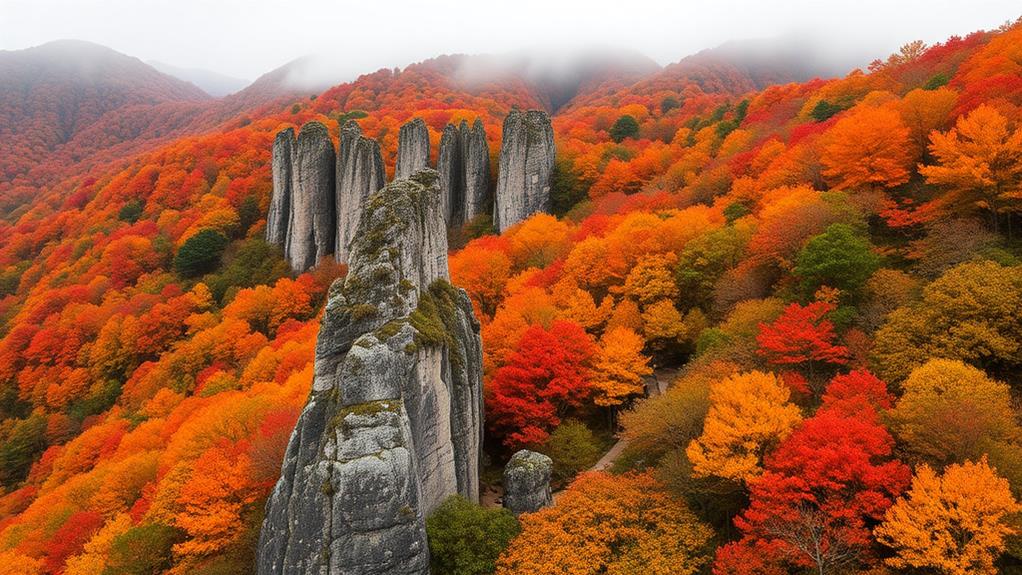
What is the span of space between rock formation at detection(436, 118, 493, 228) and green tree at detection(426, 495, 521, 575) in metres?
43.2

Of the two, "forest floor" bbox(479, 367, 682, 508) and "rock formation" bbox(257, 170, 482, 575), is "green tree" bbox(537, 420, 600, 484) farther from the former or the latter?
"rock formation" bbox(257, 170, 482, 575)

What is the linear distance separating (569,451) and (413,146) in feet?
150

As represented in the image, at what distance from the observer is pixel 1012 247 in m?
22.5

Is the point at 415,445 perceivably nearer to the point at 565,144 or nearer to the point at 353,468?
the point at 353,468

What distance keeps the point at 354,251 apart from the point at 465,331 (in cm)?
575

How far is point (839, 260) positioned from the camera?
22.2 metres

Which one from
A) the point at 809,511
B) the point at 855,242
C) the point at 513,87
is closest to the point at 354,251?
the point at 809,511

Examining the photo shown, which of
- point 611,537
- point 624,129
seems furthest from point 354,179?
point 611,537

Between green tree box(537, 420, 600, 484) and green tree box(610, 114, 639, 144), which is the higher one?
green tree box(610, 114, 639, 144)

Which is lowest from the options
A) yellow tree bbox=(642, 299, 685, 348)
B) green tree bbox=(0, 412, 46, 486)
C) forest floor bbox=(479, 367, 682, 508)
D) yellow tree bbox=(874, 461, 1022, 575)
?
Result: green tree bbox=(0, 412, 46, 486)

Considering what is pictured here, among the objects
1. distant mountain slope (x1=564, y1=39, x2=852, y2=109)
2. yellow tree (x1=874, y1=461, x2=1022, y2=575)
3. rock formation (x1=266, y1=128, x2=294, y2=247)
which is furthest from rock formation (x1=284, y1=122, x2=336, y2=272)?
distant mountain slope (x1=564, y1=39, x2=852, y2=109)

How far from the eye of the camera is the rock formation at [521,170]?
54469 millimetres

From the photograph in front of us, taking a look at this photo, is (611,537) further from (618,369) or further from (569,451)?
(618,369)

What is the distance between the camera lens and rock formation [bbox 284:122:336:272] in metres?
54.0
